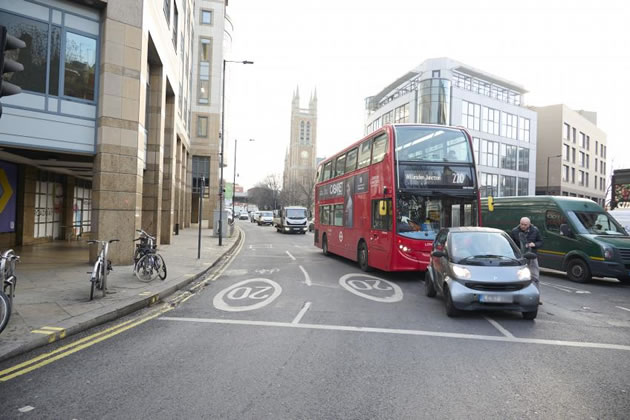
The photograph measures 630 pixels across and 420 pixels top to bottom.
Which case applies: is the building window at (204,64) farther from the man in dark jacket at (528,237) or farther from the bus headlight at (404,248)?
the man in dark jacket at (528,237)

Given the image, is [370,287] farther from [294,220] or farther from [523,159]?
[523,159]

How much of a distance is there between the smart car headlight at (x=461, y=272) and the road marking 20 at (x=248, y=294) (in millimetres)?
3486

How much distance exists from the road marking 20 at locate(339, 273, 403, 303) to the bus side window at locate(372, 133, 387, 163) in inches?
129

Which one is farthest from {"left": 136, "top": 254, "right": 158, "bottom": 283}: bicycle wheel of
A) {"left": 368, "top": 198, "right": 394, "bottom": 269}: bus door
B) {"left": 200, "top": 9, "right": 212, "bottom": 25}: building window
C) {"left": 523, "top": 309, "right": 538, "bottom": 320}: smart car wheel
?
{"left": 200, "top": 9, "right": 212, "bottom": 25}: building window

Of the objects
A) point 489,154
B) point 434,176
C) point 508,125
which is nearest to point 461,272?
point 434,176

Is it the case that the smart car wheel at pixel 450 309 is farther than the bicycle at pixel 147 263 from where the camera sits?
No

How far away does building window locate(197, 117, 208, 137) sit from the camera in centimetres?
4431

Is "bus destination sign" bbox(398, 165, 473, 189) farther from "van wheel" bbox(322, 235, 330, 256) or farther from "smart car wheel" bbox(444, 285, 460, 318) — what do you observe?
"van wheel" bbox(322, 235, 330, 256)

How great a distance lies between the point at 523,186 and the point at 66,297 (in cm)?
5691

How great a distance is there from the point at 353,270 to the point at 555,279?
6.03 meters

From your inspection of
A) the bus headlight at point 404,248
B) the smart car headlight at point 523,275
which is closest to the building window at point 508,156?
the bus headlight at point 404,248

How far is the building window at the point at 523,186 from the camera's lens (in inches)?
2101

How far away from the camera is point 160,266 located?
9469 mm

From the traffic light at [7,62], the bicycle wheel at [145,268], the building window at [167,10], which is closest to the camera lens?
the traffic light at [7,62]
